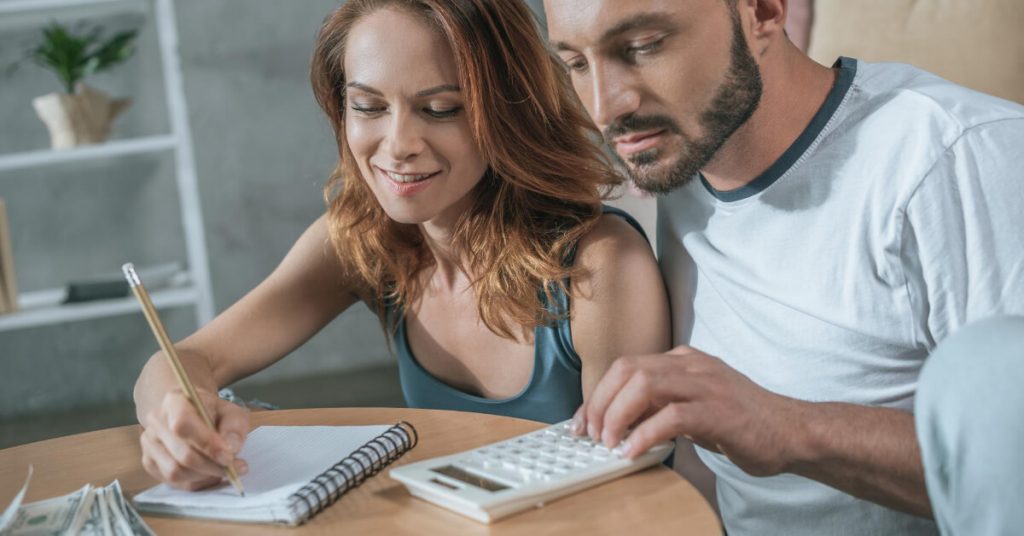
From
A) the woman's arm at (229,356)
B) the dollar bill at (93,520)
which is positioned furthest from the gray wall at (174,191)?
the dollar bill at (93,520)

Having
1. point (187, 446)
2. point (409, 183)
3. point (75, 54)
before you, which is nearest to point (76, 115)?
point (75, 54)

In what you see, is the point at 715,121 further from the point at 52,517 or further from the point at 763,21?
the point at 52,517

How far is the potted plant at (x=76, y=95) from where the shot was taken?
3100mm

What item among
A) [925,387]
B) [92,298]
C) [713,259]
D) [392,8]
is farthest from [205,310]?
[925,387]

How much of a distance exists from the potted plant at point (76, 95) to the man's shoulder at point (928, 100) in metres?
2.56

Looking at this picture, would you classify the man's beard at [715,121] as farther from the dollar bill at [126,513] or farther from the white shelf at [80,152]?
the white shelf at [80,152]

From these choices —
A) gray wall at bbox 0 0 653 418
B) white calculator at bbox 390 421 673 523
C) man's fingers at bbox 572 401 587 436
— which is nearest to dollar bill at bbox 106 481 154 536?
white calculator at bbox 390 421 673 523

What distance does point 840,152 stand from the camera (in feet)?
3.78

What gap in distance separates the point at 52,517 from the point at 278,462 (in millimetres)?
208

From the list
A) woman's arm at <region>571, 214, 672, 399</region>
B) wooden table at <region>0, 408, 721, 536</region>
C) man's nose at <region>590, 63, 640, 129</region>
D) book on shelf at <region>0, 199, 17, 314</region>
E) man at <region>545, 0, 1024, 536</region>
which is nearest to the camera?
wooden table at <region>0, 408, 721, 536</region>

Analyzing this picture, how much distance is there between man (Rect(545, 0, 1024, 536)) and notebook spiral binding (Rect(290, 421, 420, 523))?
0.66 feet

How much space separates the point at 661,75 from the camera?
3.83 ft

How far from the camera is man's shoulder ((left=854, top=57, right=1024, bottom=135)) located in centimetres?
106

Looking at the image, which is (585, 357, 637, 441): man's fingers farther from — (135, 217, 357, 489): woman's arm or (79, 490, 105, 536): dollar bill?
(79, 490, 105, 536): dollar bill
